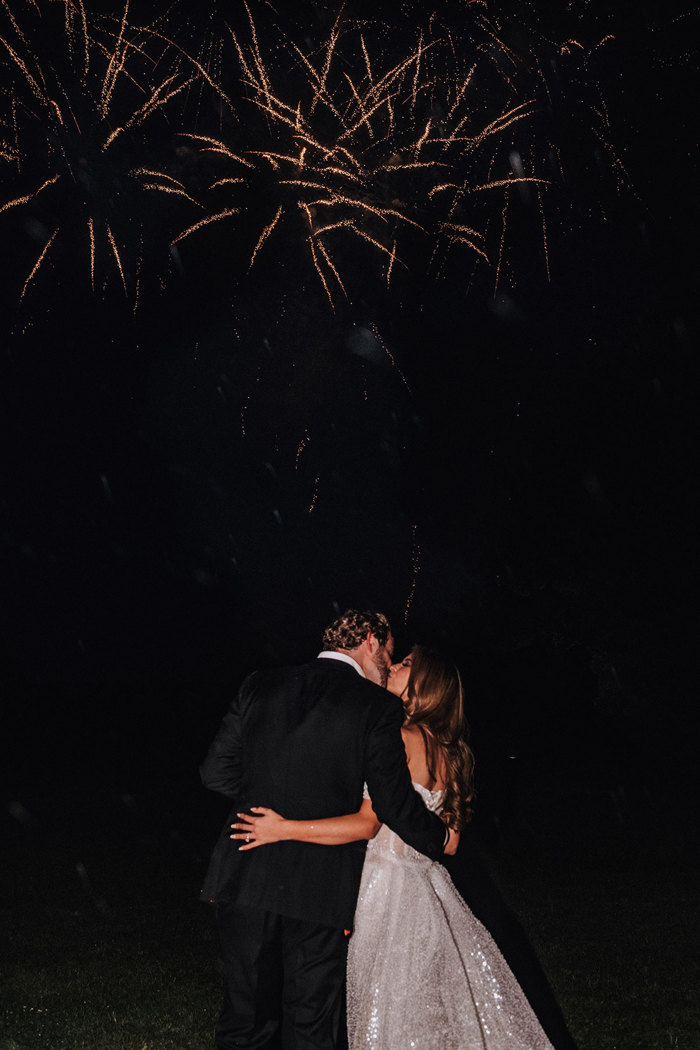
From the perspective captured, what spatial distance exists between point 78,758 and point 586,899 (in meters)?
20.5

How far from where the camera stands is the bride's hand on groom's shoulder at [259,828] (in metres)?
3.54

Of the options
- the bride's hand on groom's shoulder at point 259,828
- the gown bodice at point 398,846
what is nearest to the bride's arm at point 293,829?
the bride's hand on groom's shoulder at point 259,828

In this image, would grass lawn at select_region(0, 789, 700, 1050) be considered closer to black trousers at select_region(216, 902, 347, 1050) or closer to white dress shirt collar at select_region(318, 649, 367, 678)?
black trousers at select_region(216, 902, 347, 1050)

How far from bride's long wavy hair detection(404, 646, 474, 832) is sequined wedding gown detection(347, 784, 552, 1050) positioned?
29 cm

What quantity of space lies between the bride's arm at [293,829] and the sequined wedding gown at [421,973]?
751mm

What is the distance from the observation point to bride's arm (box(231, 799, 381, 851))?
354 centimetres

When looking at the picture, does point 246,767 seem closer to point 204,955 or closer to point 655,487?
point 204,955

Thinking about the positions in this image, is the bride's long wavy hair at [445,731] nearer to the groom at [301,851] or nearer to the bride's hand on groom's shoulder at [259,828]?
the groom at [301,851]

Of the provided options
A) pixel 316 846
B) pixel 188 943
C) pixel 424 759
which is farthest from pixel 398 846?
pixel 188 943

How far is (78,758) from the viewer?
90.2 ft

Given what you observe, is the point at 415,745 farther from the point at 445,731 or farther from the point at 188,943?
the point at 188,943

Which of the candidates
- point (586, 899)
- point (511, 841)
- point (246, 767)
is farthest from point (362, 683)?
point (511, 841)

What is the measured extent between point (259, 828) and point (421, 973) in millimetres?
1072

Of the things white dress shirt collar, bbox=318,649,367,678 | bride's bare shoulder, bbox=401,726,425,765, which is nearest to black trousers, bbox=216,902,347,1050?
white dress shirt collar, bbox=318,649,367,678
